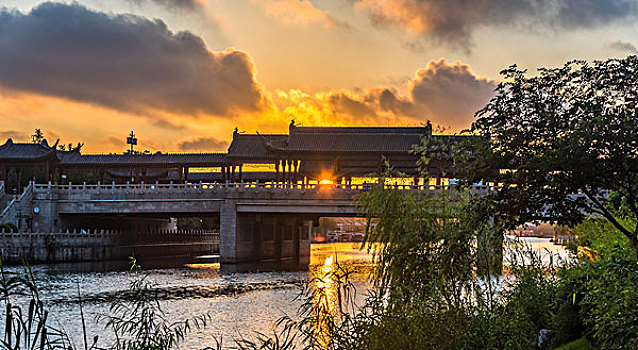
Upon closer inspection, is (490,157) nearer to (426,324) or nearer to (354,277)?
(426,324)

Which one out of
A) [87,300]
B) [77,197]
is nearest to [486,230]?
[87,300]

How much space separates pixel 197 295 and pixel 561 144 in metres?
20.6

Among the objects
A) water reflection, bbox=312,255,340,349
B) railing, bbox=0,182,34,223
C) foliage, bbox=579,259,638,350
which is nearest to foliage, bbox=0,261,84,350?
water reflection, bbox=312,255,340,349

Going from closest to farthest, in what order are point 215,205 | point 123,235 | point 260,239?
point 215,205
point 123,235
point 260,239

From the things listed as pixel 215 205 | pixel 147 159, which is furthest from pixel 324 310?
pixel 147 159

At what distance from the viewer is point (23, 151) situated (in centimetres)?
5938

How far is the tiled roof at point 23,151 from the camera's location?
5856 cm

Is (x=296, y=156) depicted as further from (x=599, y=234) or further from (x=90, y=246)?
(x=599, y=234)

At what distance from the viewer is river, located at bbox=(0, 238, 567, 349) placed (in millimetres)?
21922

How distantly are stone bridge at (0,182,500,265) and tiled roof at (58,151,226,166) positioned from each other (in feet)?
19.7

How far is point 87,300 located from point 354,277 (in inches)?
596

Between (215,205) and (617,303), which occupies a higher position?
(215,205)

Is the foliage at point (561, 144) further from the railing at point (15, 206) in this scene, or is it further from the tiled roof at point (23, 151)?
the tiled roof at point (23, 151)

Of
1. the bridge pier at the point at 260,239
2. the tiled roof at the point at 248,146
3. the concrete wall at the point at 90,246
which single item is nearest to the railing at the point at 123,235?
the concrete wall at the point at 90,246
